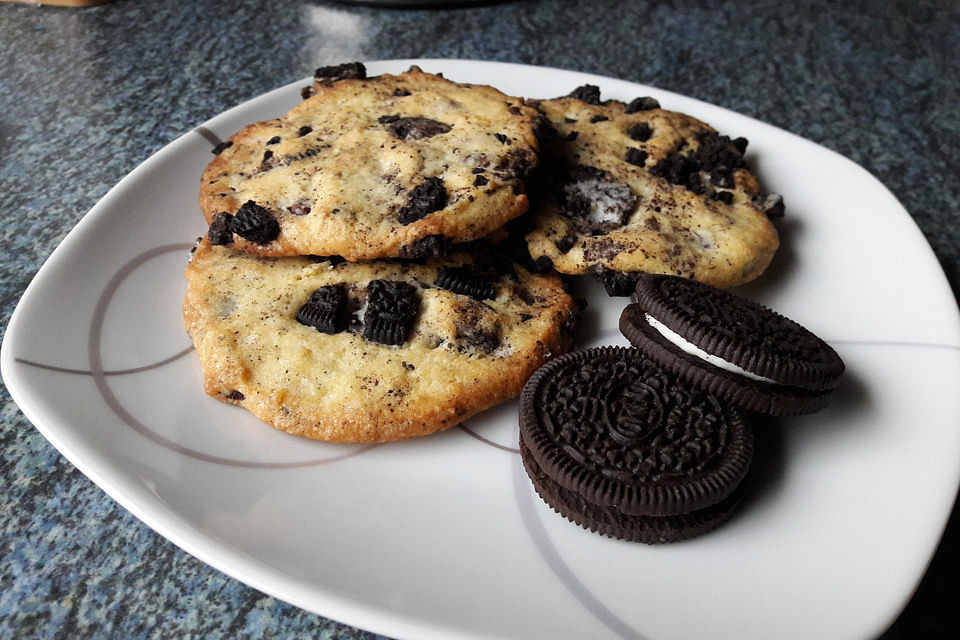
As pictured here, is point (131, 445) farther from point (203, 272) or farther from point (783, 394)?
point (783, 394)

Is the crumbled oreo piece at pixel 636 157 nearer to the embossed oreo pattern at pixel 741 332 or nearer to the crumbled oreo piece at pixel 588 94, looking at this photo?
the crumbled oreo piece at pixel 588 94

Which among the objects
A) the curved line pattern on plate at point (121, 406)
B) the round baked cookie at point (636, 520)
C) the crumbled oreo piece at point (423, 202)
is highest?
the crumbled oreo piece at point (423, 202)

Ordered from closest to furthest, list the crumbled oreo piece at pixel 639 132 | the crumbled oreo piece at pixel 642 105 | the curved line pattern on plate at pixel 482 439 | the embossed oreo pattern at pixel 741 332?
the embossed oreo pattern at pixel 741 332, the curved line pattern on plate at pixel 482 439, the crumbled oreo piece at pixel 639 132, the crumbled oreo piece at pixel 642 105

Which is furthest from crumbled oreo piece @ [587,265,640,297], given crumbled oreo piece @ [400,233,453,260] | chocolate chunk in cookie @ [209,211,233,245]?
chocolate chunk in cookie @ [209,211,233,245]

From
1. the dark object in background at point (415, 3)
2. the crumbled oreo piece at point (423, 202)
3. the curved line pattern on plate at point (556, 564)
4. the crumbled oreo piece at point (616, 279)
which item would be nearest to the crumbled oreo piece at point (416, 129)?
the crumbled oreo piece at point (423, 202)

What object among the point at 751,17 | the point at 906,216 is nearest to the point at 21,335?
the point at 906,216

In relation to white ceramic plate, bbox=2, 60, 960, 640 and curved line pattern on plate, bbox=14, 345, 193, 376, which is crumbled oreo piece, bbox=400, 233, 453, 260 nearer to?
white ceramic plate, bbox=2, 60, 960, 640
